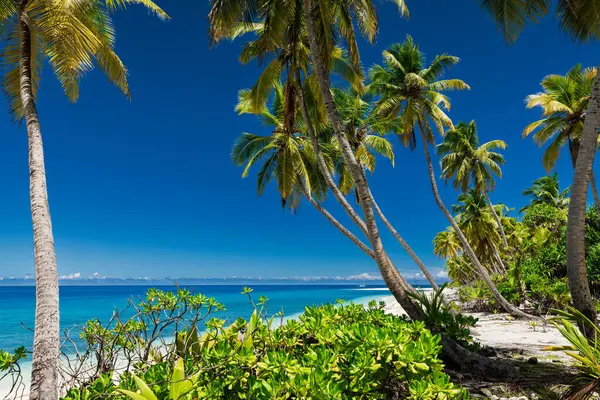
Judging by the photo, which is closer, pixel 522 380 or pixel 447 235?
pixel 522 380

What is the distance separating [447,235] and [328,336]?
125 ft

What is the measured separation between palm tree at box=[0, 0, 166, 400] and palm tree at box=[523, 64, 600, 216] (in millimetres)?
15891

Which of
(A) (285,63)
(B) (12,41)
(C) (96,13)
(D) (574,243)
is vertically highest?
(A) (285,63)

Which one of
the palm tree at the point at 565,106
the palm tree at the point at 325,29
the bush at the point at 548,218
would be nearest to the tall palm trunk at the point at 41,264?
the palm tree at the point at 325,29

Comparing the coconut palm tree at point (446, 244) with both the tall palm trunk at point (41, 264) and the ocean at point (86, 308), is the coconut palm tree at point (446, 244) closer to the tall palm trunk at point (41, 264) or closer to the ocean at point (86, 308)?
the ocean at point (86, 308)

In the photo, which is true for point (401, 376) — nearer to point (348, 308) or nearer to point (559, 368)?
point (348, 308)

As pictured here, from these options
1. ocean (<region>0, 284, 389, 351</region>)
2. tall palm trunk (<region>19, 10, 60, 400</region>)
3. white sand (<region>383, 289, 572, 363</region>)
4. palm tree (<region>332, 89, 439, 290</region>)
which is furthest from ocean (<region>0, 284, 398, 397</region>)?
palm tree (<region>332, 89, 439, 290</region>)

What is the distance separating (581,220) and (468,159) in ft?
58.8

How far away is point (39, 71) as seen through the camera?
7.43 m

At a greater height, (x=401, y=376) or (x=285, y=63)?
(x=285, y=63)

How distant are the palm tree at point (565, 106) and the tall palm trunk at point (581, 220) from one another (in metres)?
11.2

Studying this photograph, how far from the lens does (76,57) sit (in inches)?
229

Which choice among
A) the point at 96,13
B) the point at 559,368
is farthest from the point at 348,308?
the point at 96,13

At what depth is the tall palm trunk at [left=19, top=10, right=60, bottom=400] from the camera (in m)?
4.09
